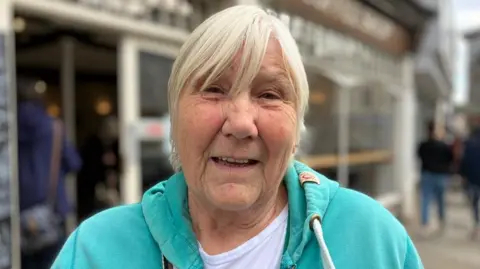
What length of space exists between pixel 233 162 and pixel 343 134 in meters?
6.27

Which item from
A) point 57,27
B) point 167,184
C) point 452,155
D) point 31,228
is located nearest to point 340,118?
point 452,155

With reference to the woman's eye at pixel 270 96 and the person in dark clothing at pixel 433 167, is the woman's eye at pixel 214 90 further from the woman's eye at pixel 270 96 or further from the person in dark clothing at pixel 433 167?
the person in dark clothing at pixel 433 167

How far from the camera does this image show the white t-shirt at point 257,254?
1219mm

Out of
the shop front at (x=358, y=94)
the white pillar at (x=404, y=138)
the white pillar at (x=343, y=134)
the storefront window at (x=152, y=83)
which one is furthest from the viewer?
the white pillar at (x=404, y=138)

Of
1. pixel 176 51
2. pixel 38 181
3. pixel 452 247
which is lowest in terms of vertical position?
pixel 452 247

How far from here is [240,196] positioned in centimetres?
114

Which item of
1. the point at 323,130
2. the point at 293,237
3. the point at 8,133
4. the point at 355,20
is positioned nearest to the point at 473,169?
the point at 323,130

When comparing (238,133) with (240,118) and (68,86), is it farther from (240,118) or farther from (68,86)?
(68,86)

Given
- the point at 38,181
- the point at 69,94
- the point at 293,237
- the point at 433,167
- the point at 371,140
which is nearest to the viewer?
the point at 293,237

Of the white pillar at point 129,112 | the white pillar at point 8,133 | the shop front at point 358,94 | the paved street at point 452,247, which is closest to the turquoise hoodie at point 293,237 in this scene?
the white pillar at point 8,133

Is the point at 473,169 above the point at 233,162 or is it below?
below

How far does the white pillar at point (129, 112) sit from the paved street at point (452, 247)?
149 inches

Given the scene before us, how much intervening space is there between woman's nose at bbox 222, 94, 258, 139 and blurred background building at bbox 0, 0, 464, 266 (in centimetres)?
92

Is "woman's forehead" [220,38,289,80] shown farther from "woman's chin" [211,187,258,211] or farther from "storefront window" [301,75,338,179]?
"storefront window" [301,75,338,179]
